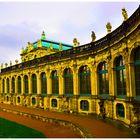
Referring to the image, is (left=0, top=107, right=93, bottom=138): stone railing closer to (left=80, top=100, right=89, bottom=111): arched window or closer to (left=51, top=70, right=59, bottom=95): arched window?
(left=80, top=100, right=89, bottom=111): arched window

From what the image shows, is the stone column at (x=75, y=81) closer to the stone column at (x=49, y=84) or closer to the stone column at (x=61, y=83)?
the stone column at (x=61, y=83)

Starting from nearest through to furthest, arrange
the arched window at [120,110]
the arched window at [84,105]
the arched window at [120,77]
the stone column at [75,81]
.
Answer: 1. the arched window at [120,77]
2. the arched window at [120,110]
3. the arched window at [84,105]
4. the stone column at [75,81]

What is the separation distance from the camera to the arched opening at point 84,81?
1227 inches

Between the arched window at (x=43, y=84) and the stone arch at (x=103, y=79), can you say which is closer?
the stone arch at (x=103, y=79)

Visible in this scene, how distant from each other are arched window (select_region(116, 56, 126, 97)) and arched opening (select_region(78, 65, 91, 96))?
692 centimetres

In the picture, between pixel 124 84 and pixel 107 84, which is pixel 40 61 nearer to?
pixel 107 84

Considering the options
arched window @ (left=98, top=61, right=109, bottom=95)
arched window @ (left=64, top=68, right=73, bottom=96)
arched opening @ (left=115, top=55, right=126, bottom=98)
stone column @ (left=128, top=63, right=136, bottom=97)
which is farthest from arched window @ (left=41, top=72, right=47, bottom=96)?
stone column @ (left=128, top=63, right=136, bottom=97)

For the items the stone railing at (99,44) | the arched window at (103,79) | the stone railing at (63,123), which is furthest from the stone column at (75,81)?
the stone railing at (63,123)

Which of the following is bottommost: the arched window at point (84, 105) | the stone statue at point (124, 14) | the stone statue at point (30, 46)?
the arched window at point (84, 105)

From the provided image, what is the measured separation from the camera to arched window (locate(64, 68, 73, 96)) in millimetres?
34312

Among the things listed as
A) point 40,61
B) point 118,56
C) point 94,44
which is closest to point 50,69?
point 40,61

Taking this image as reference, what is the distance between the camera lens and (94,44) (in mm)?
29672

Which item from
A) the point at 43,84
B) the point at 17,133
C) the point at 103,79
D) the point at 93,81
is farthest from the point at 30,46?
the point at 17,133

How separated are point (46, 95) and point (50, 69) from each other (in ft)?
17.2
